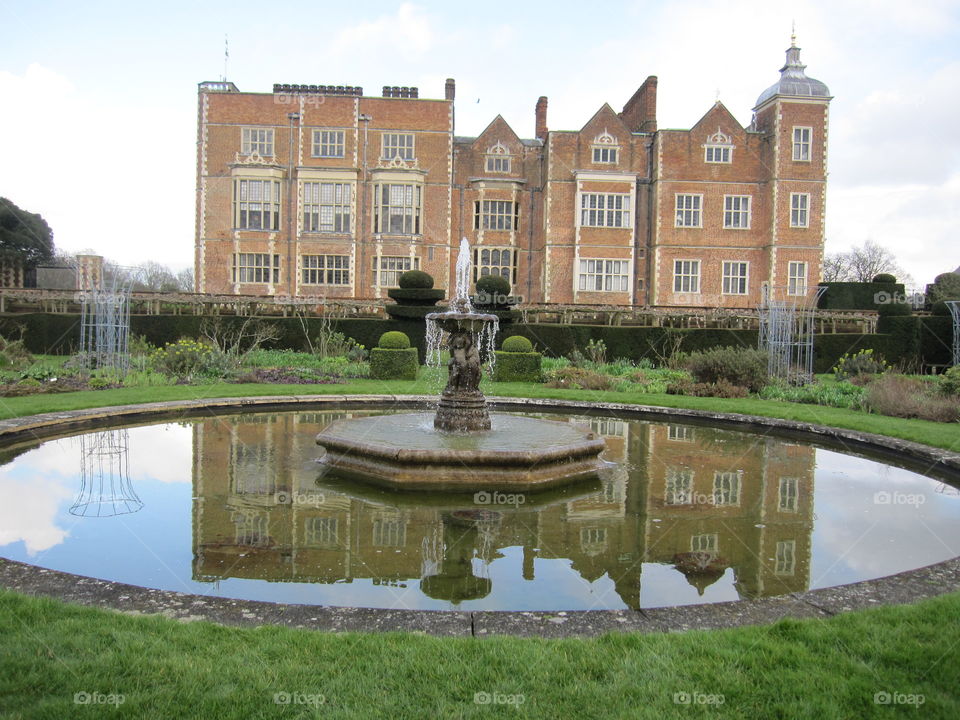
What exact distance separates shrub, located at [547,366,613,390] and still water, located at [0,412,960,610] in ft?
23.8

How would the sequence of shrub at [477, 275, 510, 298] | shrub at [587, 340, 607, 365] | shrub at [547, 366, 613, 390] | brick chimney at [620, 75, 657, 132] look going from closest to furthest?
1. shrub at [547, 366, 613, 390]
2. shrub at [587, 340, 607, 365]
3. shrub at [477, 275, 510, 298]
4. brick chimney at [620, 75, 657, 132]

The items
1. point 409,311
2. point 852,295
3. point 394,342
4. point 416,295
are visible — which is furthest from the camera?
point 852,295

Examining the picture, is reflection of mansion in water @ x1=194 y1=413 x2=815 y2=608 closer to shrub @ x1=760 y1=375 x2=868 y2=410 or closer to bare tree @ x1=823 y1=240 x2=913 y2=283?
shrub @ x1=760 y1=375 x2=868 y2=410

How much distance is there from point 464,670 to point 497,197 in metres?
27.7

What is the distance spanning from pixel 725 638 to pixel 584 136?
2782 cm

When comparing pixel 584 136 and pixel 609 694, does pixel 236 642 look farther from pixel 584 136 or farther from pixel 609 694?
pixel 584 136

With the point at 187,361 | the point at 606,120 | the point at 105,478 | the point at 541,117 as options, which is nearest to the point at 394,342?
the point at 187,361

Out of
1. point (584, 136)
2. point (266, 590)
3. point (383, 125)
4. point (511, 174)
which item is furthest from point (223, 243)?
point (266, 590)

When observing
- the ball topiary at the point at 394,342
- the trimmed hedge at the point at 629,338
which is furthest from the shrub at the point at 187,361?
the trimmed hedge at the point at 629,338

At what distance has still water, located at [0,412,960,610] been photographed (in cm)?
412

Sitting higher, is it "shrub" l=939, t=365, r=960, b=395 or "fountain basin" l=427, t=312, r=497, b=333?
"fountain basin" l=427, t=312, r=497, b=333

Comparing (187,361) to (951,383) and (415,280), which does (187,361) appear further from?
(951,383)

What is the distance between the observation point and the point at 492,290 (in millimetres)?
23047

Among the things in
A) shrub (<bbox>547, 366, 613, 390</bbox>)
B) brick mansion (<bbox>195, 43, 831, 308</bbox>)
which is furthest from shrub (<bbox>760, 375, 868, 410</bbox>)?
brick mansion (<bbox>195, 43, 831, 308</bbox>)
